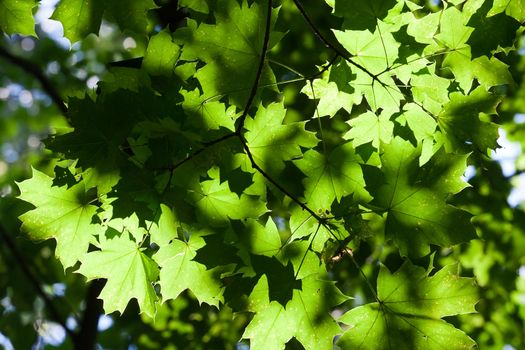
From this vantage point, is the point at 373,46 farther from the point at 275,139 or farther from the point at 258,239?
the point at 258,239

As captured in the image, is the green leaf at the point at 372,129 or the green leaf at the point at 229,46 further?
the green leaf at the point at 372,129

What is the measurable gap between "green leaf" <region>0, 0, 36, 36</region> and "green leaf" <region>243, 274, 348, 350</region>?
1.15 meters

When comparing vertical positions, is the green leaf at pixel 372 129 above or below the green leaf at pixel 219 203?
above

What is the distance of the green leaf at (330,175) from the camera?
188 cm

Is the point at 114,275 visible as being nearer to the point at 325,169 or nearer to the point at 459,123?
the point at 325,169

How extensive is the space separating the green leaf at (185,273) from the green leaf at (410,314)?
1.48 ft

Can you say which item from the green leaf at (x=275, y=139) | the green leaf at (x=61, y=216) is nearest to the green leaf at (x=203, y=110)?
the green leaf at (x=275, y=139)

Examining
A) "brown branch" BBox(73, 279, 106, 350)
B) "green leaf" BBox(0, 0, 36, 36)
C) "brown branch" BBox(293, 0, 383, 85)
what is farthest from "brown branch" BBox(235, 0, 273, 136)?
"brown branch" BBox(73, 279, 106, 350)

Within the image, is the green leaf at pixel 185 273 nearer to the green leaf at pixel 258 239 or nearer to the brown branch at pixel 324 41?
the green leaf at pixel 258 239

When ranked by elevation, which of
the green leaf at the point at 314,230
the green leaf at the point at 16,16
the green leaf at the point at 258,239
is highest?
the green leaf at the point at 16,16

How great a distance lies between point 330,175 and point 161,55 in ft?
2.21

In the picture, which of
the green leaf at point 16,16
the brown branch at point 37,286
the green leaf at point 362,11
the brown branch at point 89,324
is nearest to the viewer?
the green leaf at point 362,11

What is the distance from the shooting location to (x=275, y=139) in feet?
6.05

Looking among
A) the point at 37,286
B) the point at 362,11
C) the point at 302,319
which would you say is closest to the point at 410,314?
the point at 302,319
